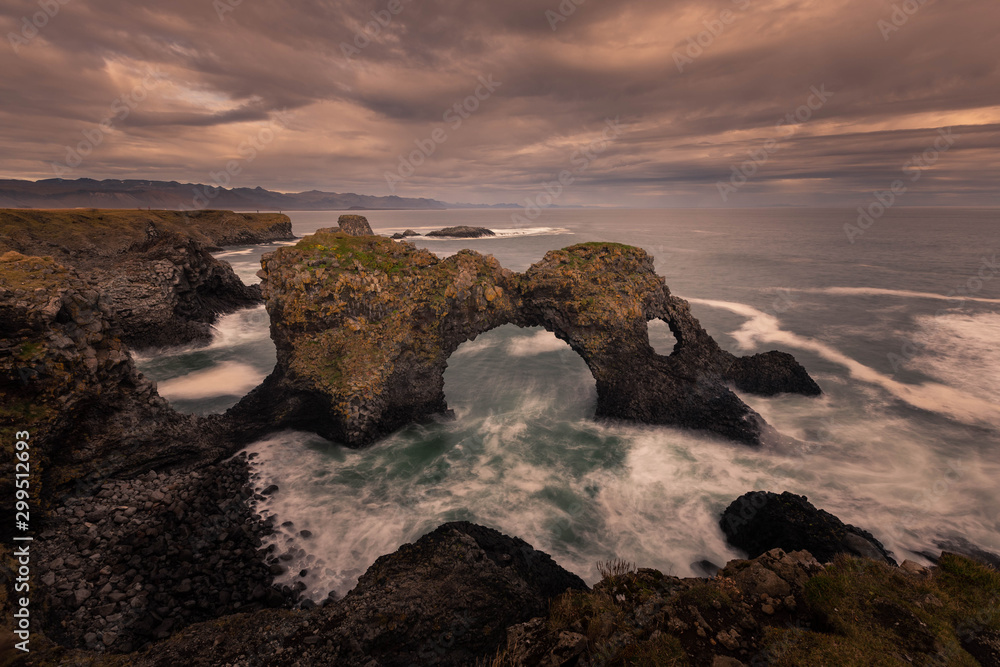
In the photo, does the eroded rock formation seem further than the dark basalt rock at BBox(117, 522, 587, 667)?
Yes

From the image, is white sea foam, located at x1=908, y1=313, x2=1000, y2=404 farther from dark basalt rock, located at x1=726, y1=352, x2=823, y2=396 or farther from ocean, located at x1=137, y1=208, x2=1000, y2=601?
dark basalt rock, located at x1=726, y1=352, x2=823, y2=396

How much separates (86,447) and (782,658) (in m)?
21.3

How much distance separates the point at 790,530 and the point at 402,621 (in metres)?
14.1

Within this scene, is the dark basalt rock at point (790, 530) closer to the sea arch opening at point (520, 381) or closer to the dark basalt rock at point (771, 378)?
the sea arch opening at point (520, 381)

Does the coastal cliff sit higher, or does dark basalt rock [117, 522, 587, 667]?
the coastal cliff

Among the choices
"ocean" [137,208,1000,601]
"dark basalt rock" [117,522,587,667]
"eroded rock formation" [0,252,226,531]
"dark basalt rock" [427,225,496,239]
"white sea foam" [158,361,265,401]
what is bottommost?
"ocean" [137,208,1000,601]

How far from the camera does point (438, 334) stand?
2384cm

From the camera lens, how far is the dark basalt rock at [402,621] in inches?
345

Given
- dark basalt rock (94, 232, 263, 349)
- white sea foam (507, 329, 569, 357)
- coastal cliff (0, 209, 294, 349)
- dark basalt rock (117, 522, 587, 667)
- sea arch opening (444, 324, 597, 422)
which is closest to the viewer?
dark basalt rock (117, 522, 587, 667)

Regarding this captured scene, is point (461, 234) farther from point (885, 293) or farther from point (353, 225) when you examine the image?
point (885, 293)

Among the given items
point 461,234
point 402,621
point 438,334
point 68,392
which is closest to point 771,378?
point 438,334

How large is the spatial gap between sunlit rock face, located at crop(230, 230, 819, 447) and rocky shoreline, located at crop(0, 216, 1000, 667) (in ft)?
0.63

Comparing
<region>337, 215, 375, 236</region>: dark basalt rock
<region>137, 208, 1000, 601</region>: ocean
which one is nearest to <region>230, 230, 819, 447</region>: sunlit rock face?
<region>137, 208, 1000, 601</region>: ocean

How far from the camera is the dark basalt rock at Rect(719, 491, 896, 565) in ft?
45.3
